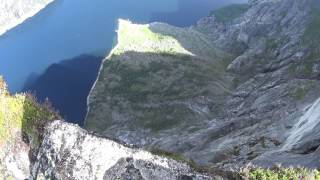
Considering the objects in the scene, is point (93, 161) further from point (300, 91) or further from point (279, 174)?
point (300, 91)

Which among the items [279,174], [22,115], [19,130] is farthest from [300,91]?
[19,130]

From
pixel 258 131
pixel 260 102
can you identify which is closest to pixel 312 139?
pixel 258 131

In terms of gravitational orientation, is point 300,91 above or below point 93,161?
above

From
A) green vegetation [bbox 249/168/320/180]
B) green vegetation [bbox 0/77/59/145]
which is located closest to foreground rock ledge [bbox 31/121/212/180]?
green vegetation [bbox 0/77/59/145]

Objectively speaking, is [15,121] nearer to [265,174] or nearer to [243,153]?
[265,174]

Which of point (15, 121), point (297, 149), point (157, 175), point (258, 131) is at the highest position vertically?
point (258, 131)

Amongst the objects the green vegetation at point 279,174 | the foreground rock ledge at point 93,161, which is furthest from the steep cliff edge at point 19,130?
the green vegetation at point 279,174
